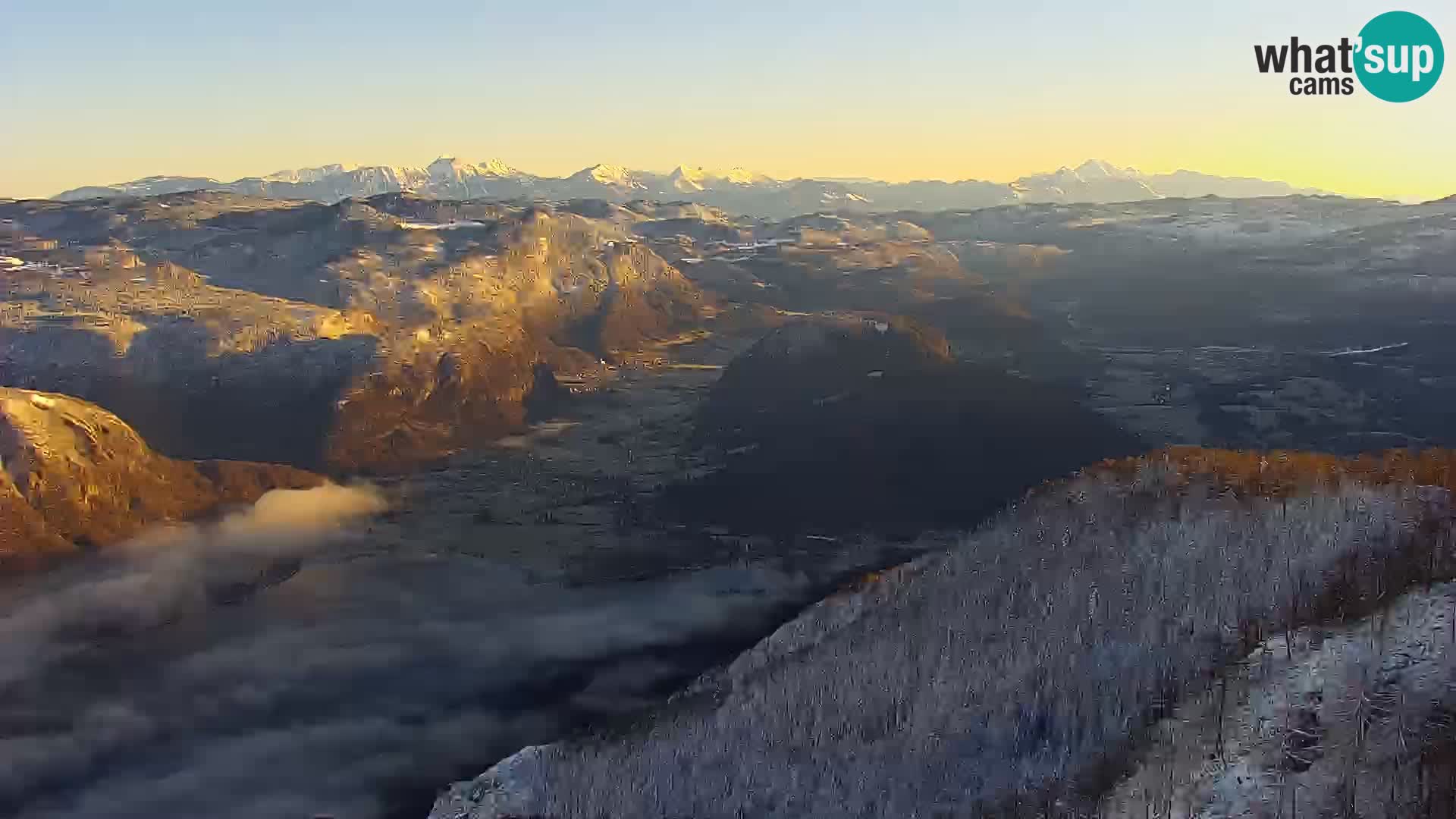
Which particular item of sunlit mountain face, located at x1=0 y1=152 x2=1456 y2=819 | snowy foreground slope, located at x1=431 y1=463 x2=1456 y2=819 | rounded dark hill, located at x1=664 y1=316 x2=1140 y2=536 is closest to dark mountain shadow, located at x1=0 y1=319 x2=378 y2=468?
sunlit mountain face, located at x1=0 y1=152 x2=1456 y2=819

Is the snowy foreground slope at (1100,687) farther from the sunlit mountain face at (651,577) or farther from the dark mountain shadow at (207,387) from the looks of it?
the dark mountain shadow at (207,387)

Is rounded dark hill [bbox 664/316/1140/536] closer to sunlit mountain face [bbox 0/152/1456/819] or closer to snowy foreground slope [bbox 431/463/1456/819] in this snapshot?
sunlit mountain face [bbox 0/152/1456/819]

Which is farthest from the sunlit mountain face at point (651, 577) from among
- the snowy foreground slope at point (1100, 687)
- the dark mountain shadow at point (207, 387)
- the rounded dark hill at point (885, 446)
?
the rounded dark hill at point (885, 446)

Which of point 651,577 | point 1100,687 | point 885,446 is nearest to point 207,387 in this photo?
point 651,577

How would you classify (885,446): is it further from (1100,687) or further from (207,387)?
(207,387)

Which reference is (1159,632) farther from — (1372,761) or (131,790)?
(131,790)

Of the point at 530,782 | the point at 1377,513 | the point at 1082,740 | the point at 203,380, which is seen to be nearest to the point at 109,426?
the point at 203,380
